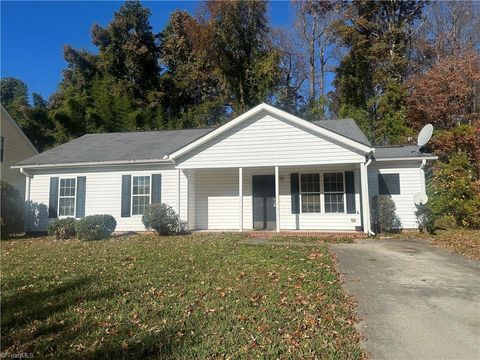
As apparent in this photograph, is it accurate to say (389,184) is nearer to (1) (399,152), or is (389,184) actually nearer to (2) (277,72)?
(1) (399,152)

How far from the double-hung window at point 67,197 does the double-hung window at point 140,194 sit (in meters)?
2.71

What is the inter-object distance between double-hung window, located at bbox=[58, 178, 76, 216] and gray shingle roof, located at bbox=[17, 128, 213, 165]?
90 centimetres

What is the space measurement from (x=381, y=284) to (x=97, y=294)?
4783 mm

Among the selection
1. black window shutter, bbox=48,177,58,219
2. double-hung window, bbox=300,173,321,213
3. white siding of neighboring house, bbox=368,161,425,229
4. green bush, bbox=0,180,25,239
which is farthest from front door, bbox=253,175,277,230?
green bush, bbox=0,180,25,239

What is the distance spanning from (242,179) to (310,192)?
2787 mm

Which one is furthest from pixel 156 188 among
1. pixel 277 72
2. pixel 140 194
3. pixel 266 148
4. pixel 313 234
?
pixel 277 72

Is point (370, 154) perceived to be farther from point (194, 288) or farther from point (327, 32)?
point (327, 32)

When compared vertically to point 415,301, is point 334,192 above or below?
above

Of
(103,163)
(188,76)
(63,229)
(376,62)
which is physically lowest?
(63,229)

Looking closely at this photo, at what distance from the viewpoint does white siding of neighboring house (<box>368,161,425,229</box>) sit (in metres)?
14.2

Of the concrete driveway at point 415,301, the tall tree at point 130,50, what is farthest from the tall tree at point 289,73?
the concrete driveway at point 415,301

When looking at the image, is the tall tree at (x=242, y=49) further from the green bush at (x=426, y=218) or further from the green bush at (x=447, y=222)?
the green bush at (x=426, y=218)

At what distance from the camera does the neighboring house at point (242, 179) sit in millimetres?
13328

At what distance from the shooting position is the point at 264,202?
48.7 feet
